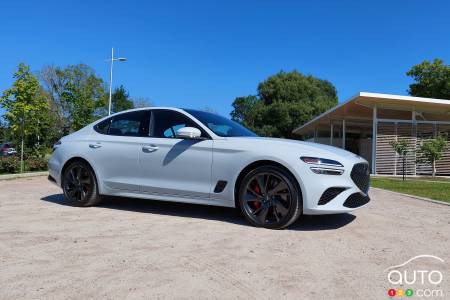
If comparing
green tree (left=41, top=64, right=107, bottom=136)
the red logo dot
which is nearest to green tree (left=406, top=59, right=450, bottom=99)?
green tree (left=41, top=64, right=107, bottom=136)

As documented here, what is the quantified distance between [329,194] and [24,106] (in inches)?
527

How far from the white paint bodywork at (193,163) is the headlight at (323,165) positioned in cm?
5

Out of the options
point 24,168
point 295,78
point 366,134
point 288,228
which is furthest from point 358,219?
point 295,78

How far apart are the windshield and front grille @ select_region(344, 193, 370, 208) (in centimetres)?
173

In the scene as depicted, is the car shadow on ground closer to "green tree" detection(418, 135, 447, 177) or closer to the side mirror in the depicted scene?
the side mirror

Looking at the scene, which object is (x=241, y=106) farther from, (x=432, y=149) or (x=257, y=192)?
(x=257, y=192)

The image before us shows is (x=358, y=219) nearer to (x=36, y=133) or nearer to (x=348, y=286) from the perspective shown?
Result: (x=348, y=286)

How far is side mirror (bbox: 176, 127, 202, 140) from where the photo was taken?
561 centimetres

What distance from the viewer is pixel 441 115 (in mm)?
24375

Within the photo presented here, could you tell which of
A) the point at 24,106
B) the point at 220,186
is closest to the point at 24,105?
the point at 24,106

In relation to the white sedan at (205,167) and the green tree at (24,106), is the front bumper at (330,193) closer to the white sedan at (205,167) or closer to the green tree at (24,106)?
the white sedan at (205,167)

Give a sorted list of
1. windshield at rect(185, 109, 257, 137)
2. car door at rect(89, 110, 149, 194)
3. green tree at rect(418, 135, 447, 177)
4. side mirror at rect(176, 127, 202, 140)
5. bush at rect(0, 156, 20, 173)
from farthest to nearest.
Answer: green tree at rect(418, 135, 447, 177) < bush at rect(0, 156, 20, 173) < car door at rect(89, 110, 149, 194) < windshield at rect(185, 109, 257, 137) < side mirror at rect(176, 127, 202, 140)

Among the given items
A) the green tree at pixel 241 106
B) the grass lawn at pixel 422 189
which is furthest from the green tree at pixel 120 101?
the grass lawn at pixel 422 189

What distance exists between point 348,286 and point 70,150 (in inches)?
193
